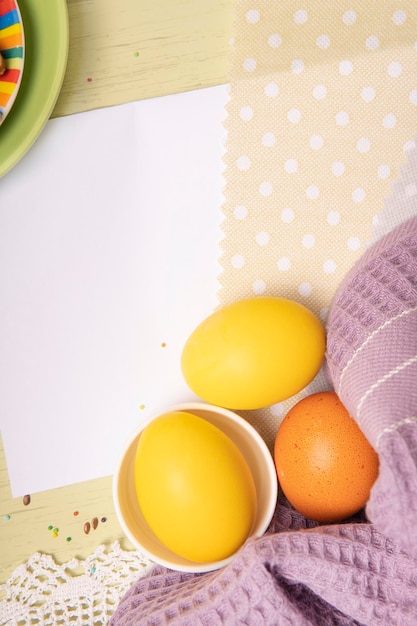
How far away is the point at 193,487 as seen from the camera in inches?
19.9

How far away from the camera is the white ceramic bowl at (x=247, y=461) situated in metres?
0.55

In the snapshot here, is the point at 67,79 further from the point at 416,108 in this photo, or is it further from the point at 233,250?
the point at 416,108

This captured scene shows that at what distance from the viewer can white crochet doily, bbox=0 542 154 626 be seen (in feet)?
1.99

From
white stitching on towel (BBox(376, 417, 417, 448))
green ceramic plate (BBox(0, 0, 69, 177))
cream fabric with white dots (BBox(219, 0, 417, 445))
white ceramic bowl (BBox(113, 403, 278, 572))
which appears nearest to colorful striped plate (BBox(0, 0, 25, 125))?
green ceramic plate (BBox(0, 0, 69, 177))

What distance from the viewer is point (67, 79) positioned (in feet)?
1.93

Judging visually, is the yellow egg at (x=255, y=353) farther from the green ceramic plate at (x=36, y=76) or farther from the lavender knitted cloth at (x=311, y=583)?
the green ceramic plate at (x=36, y=76)

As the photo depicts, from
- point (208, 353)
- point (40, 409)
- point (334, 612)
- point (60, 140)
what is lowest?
point (334, 612)

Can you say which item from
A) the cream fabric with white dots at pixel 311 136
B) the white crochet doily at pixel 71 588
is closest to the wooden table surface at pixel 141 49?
the cream fabric with white dots at pixel 311 136

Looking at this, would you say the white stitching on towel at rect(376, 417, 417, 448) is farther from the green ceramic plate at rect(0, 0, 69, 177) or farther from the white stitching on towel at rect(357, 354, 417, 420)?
the green ceramic plate at rect(0, 0, 69, 177)

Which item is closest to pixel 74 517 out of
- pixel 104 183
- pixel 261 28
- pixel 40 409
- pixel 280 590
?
pixel 40 409

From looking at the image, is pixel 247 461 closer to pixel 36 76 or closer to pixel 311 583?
pixel 311 583

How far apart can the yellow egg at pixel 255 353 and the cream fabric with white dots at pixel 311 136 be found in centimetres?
8

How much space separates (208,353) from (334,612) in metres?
0.26

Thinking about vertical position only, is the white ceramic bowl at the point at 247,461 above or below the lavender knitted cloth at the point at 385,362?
below
